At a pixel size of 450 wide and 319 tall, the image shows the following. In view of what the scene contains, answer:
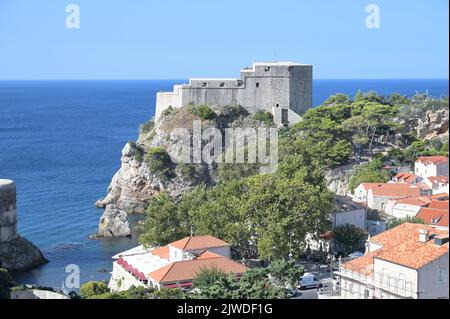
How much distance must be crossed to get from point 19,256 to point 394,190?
60.7 ft

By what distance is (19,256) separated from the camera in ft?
116

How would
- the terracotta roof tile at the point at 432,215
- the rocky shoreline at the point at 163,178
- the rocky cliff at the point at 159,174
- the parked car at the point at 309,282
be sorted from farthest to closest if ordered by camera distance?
1. the rocky cliff at the point at 159,174
2. the rocky shoreline at the point at 163,178
3. the terracotta roof tile at the point at 432,215
4. the parked car at the point at 309,282

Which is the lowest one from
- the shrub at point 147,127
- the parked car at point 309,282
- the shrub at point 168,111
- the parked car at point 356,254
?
the parked car at point 309,282

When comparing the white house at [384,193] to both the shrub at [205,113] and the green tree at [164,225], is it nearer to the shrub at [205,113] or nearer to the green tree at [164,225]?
Result: the green tree at [164,225]

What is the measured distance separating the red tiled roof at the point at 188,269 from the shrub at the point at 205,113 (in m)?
28.9

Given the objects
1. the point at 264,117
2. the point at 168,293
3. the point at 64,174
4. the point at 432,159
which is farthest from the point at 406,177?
the point at 64,174

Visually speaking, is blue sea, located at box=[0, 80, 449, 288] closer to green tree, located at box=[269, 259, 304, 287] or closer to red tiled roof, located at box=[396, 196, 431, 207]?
green tree, located at box=[269, 259, 304, 287]

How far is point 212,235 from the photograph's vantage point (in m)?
29.3

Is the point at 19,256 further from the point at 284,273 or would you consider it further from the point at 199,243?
the point at 284,273

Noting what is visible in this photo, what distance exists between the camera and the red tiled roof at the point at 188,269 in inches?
922

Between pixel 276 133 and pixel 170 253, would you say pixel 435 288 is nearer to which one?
pixel 170 253

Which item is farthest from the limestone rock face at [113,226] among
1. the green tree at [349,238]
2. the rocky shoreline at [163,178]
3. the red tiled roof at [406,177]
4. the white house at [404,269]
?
the white house at [404,269]
